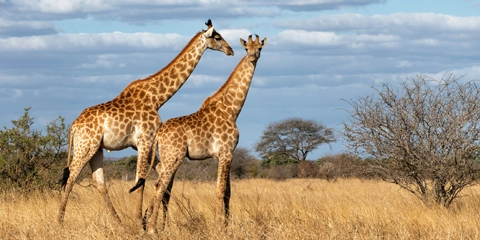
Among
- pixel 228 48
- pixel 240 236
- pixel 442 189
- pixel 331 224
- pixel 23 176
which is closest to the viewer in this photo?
pixel 240 236

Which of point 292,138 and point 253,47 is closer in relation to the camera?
point 253,47

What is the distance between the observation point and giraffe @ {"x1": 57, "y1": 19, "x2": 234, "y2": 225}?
912 centimetres

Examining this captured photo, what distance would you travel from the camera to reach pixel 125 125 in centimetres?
916

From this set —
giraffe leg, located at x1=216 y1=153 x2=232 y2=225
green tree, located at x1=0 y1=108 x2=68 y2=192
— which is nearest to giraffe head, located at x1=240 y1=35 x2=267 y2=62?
giraffe leg, located at x1=216 y1=153 x2=232 y2=225

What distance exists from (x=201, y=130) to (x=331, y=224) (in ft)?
6.49

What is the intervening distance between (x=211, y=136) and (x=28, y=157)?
21.4ft

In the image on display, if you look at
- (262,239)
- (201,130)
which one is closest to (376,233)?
(262,239)

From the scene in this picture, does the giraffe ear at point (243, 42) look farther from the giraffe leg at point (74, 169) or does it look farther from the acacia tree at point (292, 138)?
the acacia tree at point (292, 138)

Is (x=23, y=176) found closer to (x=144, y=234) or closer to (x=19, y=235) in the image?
(x=19, y=235)

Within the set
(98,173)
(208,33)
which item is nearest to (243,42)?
(208,33)

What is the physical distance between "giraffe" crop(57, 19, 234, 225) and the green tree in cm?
478

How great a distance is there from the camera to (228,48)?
32.0ft

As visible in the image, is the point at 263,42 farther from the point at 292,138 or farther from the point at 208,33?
the point at 292,138

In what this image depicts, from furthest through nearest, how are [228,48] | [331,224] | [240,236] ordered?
[228,48] → [331,224] → [240,236]
